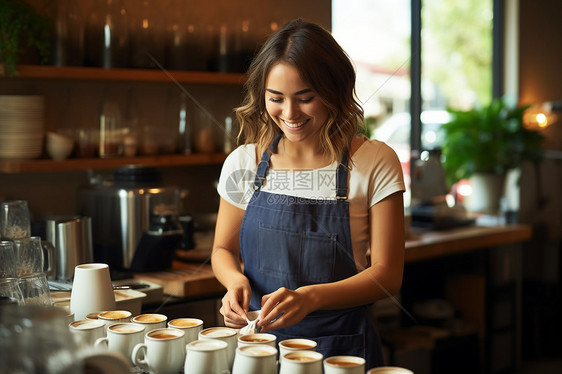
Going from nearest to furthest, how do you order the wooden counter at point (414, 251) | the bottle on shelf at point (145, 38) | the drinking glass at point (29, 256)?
the drinking glass at point (29, 256) < the wooden counter at point (414, 251) < the bottle on shelf at point (145, 38)

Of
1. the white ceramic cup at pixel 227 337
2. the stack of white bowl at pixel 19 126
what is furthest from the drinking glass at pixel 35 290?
the stack of white bowl at pixel 19 126

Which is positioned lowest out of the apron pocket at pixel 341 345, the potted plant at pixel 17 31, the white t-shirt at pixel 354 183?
the apron pocket at pixel 341 345

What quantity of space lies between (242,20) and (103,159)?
1.17 m

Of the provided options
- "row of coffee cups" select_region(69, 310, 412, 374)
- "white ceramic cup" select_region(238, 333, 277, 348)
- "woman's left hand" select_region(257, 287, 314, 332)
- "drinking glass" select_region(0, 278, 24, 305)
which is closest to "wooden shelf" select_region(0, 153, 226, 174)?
"drinking glass" select_region(0, 278, 24, 305)

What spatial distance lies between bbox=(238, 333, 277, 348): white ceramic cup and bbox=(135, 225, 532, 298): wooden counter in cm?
123

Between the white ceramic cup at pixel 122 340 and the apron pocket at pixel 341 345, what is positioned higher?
the white ceramic cup at pixel 122 340

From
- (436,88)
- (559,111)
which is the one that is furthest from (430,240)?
(559,111)

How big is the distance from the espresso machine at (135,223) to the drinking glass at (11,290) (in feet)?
3.76

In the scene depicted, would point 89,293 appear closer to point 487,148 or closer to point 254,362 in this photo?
point 254,362

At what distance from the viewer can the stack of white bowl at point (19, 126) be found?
2803 millimetres

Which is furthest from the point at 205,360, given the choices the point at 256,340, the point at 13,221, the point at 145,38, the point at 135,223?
the point at 145,38

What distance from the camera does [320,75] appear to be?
70.1 inches

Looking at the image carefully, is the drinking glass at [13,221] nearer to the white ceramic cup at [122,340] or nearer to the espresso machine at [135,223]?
the espresso machine at [135,223]

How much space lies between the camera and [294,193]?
78.3 inches
